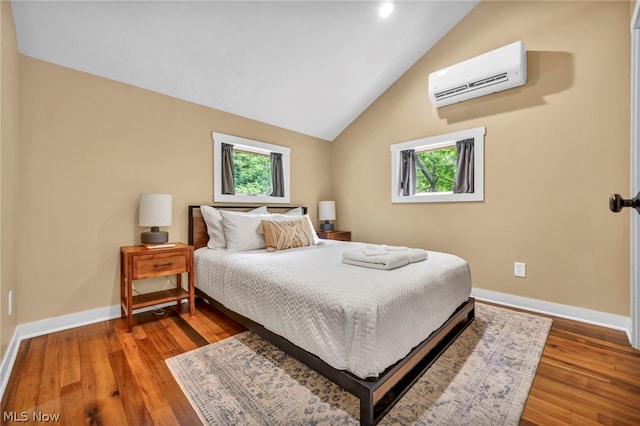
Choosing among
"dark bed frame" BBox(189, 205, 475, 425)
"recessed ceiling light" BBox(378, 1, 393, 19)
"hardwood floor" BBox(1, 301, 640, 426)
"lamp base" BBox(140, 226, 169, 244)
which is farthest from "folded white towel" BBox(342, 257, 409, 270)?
"recessed ceiling light" BBox(378, 1, 393, 19)

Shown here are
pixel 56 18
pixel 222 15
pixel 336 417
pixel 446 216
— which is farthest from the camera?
pixel 446 216

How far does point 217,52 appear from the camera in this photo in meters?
2.66

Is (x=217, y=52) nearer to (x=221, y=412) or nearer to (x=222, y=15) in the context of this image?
(x=222, y=15)

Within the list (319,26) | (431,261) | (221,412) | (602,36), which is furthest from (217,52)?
(602,36)

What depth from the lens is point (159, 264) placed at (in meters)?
2.39

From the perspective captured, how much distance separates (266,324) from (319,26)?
284 cm

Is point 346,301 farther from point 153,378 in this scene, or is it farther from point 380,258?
point 153,378

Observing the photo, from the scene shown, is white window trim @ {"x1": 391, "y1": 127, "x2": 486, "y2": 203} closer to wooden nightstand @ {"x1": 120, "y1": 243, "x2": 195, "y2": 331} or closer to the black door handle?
the black door handle

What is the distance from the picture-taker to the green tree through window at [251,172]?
3.56 m

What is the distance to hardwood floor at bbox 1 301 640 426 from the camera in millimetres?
1335

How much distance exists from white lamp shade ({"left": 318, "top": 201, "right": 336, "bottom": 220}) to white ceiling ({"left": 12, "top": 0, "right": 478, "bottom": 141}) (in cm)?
128

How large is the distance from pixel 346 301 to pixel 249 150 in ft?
9.39

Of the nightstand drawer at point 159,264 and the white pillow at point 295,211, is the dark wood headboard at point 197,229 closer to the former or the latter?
the nightstand drawer at point 159,264

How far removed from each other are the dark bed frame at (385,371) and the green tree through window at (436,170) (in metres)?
1.63
